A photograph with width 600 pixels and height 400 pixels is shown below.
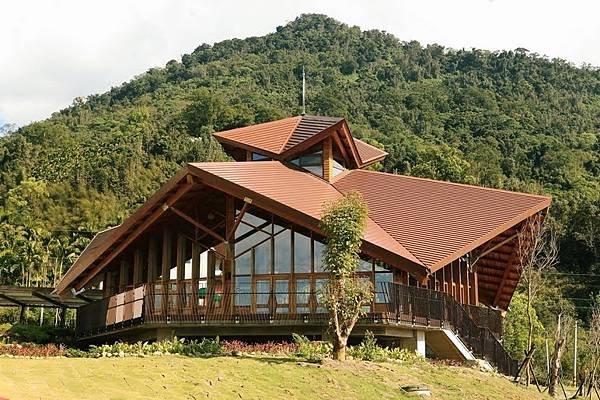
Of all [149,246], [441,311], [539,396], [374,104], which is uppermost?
[374,104]

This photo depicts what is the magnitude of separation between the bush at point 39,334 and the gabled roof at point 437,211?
10.1 m

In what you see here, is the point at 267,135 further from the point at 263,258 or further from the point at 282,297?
the point at 282,297

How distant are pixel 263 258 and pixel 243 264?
584mm

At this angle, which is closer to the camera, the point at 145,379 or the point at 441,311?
the point at 145,379

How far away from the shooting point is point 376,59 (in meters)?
116

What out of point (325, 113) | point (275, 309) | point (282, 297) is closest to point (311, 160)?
point (282, 297)

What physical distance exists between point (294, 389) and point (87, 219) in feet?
146

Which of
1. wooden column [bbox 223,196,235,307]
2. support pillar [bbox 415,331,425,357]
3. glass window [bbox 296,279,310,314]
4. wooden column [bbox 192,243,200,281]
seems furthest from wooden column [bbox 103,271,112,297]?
support pillar [bbox 415,331,425,357]

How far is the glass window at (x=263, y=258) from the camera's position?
22.2m

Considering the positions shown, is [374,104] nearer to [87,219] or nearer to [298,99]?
[298,99]

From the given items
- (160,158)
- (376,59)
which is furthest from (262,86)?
(160,158)

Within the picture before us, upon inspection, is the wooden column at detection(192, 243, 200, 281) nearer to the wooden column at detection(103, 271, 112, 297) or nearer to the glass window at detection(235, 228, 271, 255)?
the glass window at detection(235, 228, 271, 255)

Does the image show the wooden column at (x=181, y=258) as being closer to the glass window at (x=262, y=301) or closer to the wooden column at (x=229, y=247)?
the wooden column at (x=229, y=247)

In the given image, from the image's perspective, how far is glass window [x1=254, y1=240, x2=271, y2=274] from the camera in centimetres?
2220
